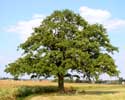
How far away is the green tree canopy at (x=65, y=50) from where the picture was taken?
168 feet

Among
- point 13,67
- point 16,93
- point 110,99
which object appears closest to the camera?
point 110,99

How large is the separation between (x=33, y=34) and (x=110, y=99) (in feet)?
57.6

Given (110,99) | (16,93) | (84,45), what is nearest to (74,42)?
(84,45)

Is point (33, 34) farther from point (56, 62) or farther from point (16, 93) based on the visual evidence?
point (16, 93)

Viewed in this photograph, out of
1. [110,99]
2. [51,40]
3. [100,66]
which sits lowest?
[110,99]

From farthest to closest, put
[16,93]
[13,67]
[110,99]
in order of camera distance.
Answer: [13,67], [16,93], [110,99]

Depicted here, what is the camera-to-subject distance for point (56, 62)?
173ft

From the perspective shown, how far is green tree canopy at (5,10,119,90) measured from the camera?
51219 mm

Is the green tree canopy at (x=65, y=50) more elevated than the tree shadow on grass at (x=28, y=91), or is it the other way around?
the green tree canopy at (x=65, y=50)

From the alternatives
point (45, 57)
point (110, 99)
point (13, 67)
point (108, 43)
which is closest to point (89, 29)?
point (108, 43)

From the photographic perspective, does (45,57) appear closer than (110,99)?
No

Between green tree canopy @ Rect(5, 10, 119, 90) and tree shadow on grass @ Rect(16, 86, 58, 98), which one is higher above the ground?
green tree canopy @ Rect(5, 10, 119, 90)

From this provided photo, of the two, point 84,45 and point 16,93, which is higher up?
point 84,45

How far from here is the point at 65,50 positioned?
52.5 metres
